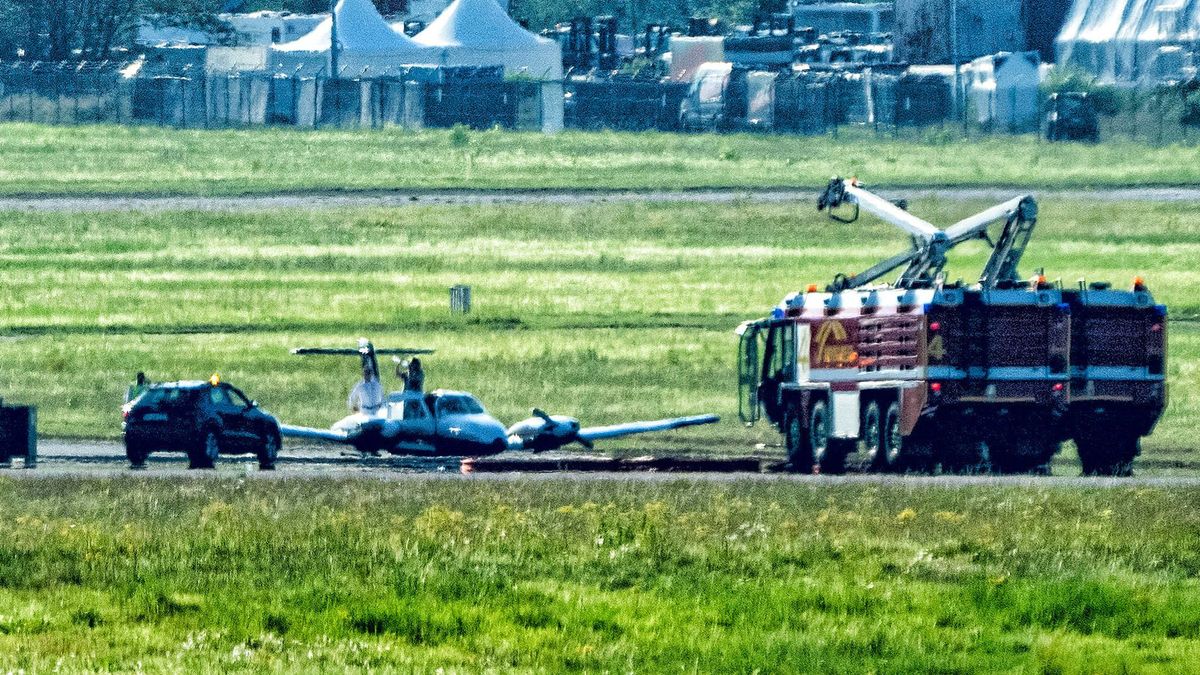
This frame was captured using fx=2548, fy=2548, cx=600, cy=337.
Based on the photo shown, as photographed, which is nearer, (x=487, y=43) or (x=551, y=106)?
(x=551, y=106)

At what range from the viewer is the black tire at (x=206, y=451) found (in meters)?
39.2

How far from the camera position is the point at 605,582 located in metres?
21.9

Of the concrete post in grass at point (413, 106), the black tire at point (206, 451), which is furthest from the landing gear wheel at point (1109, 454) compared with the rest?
the concrete post in grass at point (413, 106)

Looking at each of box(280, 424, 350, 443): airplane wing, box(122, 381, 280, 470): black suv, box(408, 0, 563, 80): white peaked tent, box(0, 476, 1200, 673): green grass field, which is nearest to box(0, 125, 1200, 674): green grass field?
box(0, 476, 1200, 673): green grass field

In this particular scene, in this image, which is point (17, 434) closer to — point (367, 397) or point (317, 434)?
point (317, 434)

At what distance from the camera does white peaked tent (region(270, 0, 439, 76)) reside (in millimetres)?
131750

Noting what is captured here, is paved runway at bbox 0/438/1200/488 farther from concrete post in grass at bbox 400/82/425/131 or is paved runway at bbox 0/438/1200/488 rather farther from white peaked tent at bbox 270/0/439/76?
white peaked tent at bbox 270/0/439/76

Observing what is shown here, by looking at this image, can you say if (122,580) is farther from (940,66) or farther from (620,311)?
(940,66)

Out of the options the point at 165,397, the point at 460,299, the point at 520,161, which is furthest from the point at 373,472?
the point at 520,161

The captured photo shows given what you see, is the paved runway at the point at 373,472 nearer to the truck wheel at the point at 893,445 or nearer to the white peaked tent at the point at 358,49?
the truck wheel at the point at 893,445

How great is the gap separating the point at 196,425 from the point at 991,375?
12.2 metres

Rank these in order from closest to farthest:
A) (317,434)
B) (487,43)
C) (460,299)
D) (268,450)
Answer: (268,450) < (317,434) < (460,299) < (487,43)

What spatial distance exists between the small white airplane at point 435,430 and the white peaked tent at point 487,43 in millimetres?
92808

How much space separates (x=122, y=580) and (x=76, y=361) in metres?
34.3
